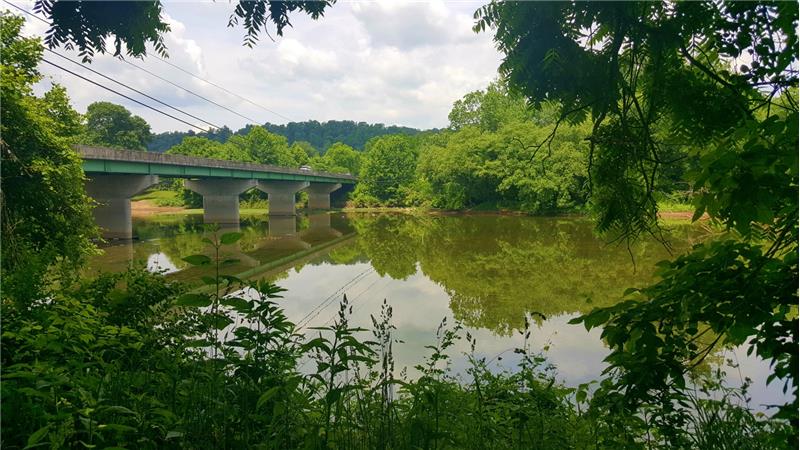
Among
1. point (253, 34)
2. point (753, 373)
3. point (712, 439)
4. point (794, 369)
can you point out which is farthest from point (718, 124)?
point (753, 373)

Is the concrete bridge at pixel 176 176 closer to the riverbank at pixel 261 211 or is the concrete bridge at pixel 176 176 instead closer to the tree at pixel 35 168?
the tree at pixel 35 168

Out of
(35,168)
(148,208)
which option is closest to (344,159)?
(148,208)

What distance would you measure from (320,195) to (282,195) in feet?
46.3

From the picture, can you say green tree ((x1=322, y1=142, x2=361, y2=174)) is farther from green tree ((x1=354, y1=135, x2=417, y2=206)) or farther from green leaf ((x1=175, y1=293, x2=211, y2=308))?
green leaf ((x1=175, y1=293, x2=211, y2=308))

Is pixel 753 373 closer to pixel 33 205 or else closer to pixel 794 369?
pixel 794 369

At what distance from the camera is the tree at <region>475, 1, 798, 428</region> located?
201 cm

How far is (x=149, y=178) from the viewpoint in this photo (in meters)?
31.5

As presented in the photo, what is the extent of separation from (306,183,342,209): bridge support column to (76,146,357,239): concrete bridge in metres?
6.83

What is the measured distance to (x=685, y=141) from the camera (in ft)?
9.31

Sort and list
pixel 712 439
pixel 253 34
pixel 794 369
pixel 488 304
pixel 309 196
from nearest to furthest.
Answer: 1. pixel 794 369
2. pixel 712 439
3. pixel 253 34
4. pixel 488 304
5. pixel 309 196

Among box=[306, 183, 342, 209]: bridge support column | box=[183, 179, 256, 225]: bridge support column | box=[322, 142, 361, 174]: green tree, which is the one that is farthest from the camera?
box=[322, 142, 361, 174]: green tree

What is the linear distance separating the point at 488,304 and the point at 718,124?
11.0 m

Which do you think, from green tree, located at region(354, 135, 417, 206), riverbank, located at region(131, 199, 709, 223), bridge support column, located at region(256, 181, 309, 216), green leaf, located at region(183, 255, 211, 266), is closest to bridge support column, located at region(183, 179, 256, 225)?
bridge support column, located at region(256, 181, 309, 216)

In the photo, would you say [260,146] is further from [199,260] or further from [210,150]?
[199,260]
